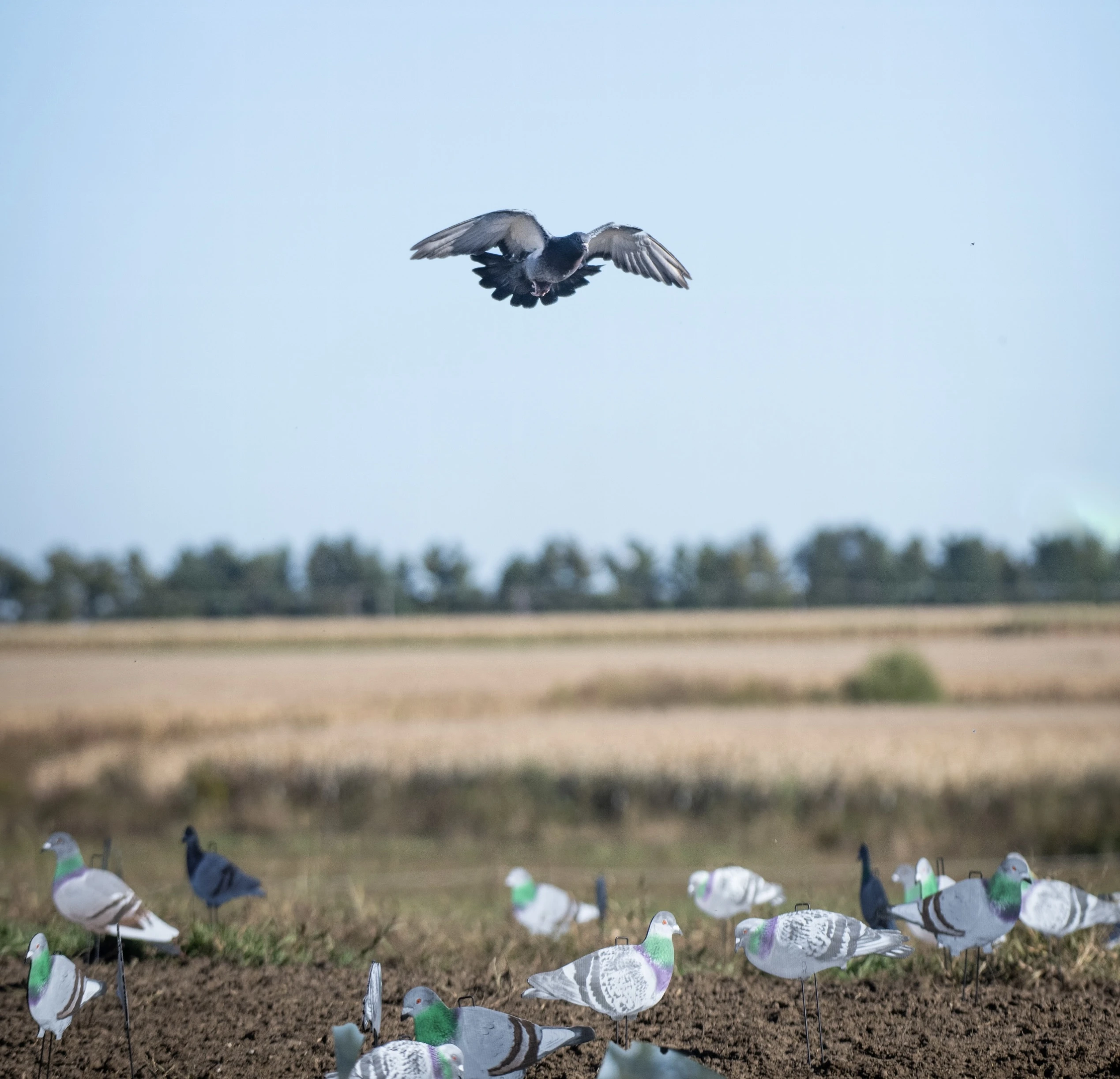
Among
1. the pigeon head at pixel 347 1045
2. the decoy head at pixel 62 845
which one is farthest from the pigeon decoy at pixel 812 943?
the decoy head at pixel 62 845

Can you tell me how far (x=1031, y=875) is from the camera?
5.08 metres

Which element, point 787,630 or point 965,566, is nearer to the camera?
point 787,630

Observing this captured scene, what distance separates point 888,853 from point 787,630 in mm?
41565

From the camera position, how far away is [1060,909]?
5.81 m

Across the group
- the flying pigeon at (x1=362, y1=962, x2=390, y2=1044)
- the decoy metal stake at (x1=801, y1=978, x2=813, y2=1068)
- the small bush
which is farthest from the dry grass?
the flying pigeon at (x1=362, y1=962, x2=390, y2=1044)

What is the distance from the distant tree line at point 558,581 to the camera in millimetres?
70000

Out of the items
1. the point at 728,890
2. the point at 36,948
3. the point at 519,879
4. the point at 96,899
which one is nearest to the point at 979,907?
the point at 728,890

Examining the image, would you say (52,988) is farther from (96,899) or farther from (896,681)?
(896,681)

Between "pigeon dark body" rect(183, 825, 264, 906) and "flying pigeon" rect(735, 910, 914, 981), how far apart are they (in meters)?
2.92

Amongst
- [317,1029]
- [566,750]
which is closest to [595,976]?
[317,1029]

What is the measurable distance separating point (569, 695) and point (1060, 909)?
35.1 m

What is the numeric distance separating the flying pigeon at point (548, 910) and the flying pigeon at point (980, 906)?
8.41ft

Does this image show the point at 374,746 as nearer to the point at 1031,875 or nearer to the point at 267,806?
the point at 267,806

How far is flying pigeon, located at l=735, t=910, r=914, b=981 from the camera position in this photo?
175 inches
